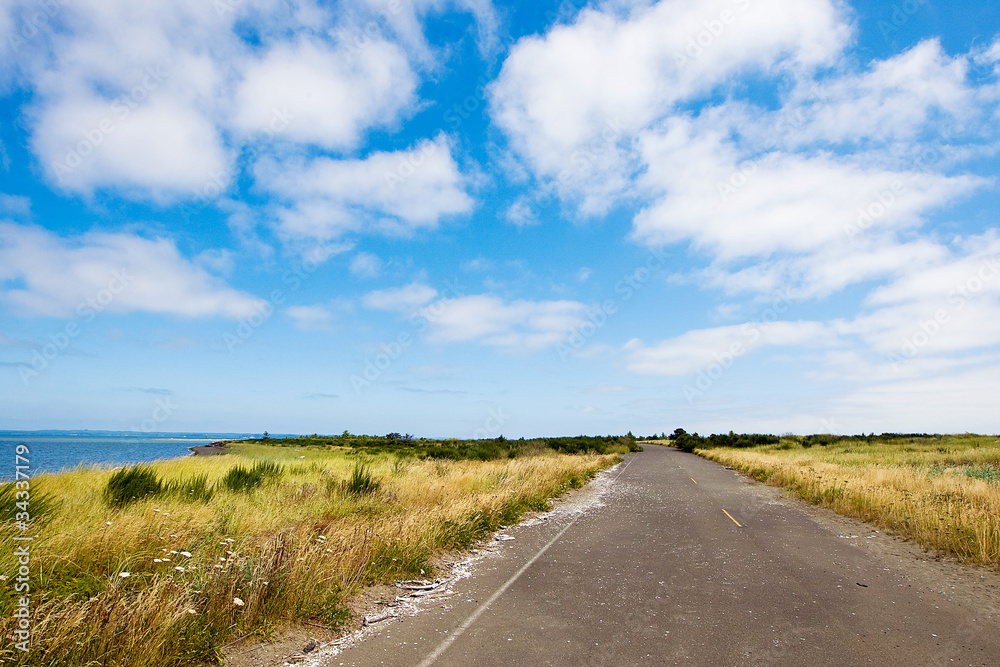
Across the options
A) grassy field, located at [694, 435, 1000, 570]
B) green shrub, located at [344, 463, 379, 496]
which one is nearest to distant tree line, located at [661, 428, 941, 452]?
grassy field, located at [694, 435, 1000, 570]

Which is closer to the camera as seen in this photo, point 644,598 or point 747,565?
point 644,598

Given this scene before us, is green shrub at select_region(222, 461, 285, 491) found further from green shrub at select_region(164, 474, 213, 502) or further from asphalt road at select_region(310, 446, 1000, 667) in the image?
asphalt road at select_region(310, 446, 1000, 667)

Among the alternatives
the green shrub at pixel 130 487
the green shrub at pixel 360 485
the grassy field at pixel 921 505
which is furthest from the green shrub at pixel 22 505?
the grassy field at pixel 921 505

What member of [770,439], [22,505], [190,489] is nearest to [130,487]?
[190,489]

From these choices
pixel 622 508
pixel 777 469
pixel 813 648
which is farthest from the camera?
pixel 777 469

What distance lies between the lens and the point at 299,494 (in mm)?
12586

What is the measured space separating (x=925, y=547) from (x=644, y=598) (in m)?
7.67

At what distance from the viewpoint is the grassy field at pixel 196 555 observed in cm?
450

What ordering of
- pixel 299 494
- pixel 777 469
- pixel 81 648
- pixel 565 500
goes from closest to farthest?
pixel 81 648 → pixel 299 494 → pixel 565 500 → pixel 777 469

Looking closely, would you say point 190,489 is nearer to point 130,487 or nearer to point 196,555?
point 130,487

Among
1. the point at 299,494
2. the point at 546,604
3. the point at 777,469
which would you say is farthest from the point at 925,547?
the point at 777,469

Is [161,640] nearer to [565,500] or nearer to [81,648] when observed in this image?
[81,648]

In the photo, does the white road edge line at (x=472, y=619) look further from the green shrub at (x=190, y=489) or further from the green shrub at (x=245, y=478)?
the green shrub at (x=245, y=478)

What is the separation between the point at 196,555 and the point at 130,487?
18.9 feet
